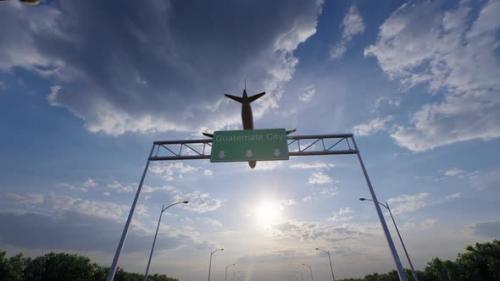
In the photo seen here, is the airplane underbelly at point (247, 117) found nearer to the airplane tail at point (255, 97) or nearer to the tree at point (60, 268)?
the airplane tail at point (255, 97)

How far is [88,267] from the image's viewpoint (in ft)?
123

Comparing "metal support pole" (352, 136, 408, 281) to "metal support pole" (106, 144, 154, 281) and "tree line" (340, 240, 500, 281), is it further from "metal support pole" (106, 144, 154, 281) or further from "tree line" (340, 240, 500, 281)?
"tree line" (340, 240, 500, 281)

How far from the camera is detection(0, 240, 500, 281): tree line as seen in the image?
89.7 ft

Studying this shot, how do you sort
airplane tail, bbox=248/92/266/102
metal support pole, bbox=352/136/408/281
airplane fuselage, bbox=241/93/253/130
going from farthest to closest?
1. airplane tail, bbox=248/92/266/102
2. airplane fuselage, bbox=241/93/253/130
3. metal support pole, bbox=352/136/408/281

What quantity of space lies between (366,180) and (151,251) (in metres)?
21.3

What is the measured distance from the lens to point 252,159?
14969mm

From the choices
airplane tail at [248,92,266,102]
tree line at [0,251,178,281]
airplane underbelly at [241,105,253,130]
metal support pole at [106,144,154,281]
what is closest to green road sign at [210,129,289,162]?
airplane underbelly at [241,105,253,130]

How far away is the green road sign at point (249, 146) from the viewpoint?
49.6 ft

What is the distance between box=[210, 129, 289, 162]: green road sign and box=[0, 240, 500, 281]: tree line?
100 ft

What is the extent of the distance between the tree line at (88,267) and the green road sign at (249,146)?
100ft

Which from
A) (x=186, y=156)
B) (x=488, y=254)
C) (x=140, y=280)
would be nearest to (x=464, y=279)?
(x=488, y=254)

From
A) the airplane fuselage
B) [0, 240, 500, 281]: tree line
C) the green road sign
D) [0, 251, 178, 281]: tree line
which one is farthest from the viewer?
[0, 251, 178, 281]: tree line

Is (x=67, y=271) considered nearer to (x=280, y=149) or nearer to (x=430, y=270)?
(x=280, y=149)

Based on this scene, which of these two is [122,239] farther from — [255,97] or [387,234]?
[387,234]
